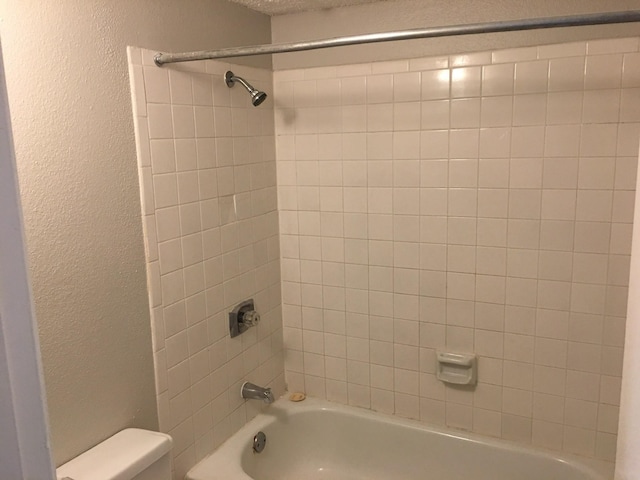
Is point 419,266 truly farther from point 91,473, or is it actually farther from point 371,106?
point 91,473

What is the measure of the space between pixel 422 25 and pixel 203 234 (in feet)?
3.70

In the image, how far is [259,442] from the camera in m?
2.19

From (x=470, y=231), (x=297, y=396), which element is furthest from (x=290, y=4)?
(x=297, y=396)

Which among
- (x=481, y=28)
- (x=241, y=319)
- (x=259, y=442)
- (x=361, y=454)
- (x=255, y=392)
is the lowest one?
(x=361, y=454)

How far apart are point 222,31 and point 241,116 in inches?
12.4

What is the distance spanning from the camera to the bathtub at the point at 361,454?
2.01 metres

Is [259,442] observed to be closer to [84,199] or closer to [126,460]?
[126,460]

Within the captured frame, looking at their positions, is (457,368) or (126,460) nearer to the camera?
(126,460)

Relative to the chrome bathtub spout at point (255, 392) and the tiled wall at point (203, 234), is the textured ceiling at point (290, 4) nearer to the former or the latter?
the tiled wall at point (203, 234)

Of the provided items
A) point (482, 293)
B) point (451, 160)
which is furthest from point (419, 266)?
point (451, 160)

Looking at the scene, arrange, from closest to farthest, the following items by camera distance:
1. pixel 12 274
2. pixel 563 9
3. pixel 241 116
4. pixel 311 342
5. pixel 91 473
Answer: pixel 12 274 < pixel 91 473 < pixel 563 9 < pixel 241 116 < pixel 311 342

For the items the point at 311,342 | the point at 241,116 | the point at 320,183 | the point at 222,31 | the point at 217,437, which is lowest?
the point at 217,437

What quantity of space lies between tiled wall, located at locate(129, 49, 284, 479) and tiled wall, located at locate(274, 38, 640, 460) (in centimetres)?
21

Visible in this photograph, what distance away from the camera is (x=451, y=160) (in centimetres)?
204
